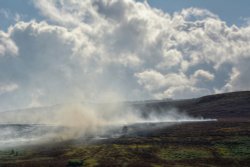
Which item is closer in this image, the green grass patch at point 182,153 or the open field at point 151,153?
the open field at point 151,153

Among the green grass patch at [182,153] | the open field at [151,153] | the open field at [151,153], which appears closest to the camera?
the open field at [151,153]

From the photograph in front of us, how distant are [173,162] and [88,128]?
10048cm

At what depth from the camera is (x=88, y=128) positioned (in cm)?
18425

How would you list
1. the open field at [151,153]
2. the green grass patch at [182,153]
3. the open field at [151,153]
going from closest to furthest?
1. the open field at [151,153]
2. the open field at [151,153]
3. the green grass patch at [182,153]

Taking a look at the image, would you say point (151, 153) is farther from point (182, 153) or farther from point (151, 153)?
point (182, 153)

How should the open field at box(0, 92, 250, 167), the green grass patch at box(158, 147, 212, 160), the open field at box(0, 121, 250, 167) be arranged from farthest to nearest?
the green grass patch at box(158, 147, 212, 160), the open field at box(0, 121, 250, 167), the open field at box(0, 92, 250, 167)

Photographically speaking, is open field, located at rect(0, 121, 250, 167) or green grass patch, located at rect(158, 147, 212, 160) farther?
green grass patch, located at rect(158, 147, 212, 160)

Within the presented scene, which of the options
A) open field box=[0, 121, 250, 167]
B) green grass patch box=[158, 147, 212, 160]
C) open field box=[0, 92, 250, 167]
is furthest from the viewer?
green grass patch box=[158, 147, 212, 160]

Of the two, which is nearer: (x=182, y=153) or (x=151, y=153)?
(x=182, y=153)

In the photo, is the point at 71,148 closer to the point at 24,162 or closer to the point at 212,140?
the point at 24,162

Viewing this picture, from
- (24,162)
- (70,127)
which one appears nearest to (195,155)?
(24,162)

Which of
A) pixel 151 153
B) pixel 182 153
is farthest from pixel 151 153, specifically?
pixel 182 153

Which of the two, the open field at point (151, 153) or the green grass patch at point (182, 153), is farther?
the green grass patch at point (182, 153)

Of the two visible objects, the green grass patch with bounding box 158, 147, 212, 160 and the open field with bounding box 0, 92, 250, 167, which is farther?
the green grass patch with bounding box 158, 147, 212, 160
